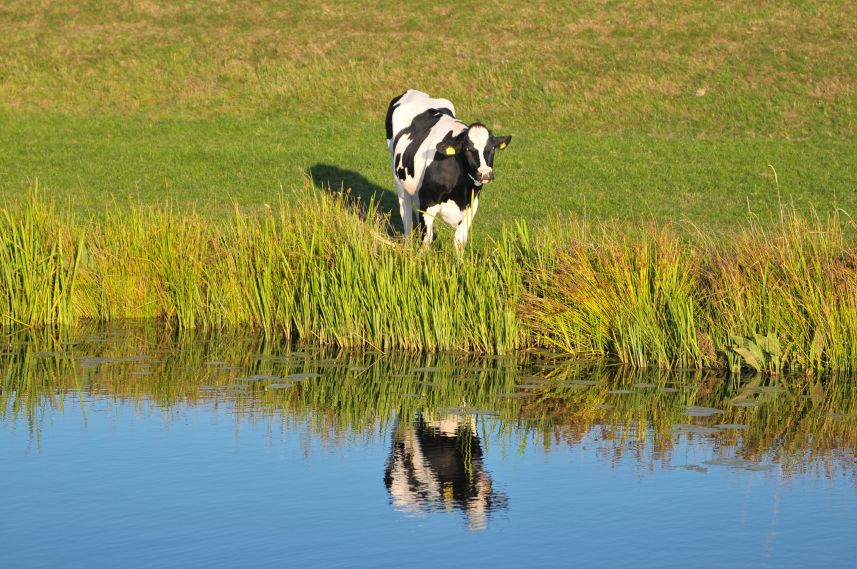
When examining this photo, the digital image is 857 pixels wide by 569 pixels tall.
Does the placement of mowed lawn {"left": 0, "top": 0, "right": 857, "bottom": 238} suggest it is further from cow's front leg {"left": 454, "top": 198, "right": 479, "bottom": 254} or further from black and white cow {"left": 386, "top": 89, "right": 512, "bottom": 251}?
cow's front leg {"left": 454, "top": 198, "right": 479, "bottom": 254}

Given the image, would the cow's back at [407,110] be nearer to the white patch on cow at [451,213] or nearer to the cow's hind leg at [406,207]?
the cow's hind leg at [406,207]

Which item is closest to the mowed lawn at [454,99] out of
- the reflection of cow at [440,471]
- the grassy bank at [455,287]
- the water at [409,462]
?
the grassy bank at [455,287]

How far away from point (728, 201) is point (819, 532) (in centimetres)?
1830

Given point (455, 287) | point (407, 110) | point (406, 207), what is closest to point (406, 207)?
point (406, 207)

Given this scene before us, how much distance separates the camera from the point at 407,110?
73.4ft

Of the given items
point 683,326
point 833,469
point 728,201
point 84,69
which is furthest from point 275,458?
point 84,69

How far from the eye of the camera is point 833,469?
398 inches

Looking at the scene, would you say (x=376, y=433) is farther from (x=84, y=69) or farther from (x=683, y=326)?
(x=84, y=69)

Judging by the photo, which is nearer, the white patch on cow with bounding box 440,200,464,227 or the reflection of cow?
the reflection of cow

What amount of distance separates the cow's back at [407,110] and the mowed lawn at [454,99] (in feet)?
7.09

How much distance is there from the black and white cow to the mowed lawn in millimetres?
2131

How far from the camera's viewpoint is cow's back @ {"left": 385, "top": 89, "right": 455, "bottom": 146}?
22.1 meters

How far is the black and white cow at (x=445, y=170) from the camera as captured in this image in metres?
18.8

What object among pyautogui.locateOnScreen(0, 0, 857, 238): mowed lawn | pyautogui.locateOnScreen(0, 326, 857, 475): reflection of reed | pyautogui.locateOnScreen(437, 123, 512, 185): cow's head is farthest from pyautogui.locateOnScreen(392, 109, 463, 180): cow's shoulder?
pyautogui.locateOnScreen(0, 326, 857, 475): reflection of reed
